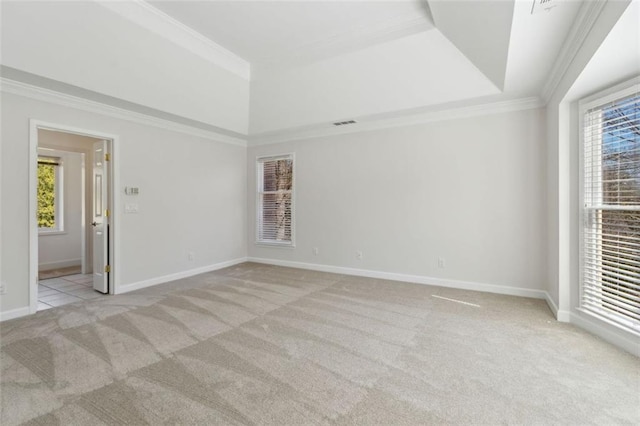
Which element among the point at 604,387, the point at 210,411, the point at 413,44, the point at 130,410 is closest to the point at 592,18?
the point at 413,44

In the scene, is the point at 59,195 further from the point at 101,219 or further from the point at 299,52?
the point at 299,52

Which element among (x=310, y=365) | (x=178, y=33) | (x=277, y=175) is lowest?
(x=310, y=365)

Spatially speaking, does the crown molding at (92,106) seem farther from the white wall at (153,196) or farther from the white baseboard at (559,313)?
the white baseboard at (559,313)

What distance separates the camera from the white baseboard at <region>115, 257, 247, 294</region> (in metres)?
4.31

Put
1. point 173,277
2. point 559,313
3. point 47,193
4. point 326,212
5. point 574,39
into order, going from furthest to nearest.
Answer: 1. point 47,193
2. point 326,212
3. point 173,277
4. point 559,313
5. point 574,39

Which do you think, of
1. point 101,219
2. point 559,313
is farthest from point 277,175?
point 559,313

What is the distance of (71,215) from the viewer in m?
6.22

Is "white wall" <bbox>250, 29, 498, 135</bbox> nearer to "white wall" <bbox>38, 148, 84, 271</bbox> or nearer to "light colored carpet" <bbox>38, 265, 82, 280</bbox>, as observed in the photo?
"white wall" <bbox>38, 148, 84, 271</bbox>

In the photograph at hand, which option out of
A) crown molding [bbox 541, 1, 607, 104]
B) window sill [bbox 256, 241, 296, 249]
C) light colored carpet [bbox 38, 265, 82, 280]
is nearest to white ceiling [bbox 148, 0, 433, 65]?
crown molding [bbox 541, 1, 607, 104]

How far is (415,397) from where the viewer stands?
193 cm

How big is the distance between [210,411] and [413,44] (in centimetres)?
422

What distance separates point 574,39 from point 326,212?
397cm

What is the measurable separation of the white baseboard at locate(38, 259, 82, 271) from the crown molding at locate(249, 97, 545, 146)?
4537mm

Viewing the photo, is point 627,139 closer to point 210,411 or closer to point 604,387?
point 604,387
